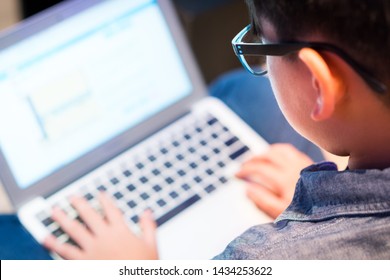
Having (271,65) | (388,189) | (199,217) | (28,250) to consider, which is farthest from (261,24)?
(28,250)

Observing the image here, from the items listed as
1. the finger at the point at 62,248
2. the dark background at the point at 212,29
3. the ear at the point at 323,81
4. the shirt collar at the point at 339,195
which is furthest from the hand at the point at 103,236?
the dark background at the point at 212,29

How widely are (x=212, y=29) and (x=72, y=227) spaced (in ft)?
2.94

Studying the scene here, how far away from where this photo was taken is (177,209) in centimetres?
77

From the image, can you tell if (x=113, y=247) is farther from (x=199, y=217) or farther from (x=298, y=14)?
(x=298, y=14)

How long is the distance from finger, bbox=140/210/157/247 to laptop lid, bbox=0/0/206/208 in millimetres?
125

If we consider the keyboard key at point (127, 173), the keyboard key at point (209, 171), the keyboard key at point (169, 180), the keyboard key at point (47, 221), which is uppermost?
the keyboard key at point (47, 221)

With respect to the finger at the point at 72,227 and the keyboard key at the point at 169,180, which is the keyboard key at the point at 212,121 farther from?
the finger at the point at 72,227

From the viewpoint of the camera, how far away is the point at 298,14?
49 centimetres

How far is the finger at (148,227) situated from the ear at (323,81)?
311 millimetres

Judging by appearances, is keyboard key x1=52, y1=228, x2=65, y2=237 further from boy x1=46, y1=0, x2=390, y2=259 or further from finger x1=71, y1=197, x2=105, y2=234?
boy x1=46, y1=0, x2=390, y2=259

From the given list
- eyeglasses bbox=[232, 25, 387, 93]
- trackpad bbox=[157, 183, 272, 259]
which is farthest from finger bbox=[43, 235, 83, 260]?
eyeglasses bbox=[232, 25, 387, 93]

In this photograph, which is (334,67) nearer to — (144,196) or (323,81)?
(323,81)

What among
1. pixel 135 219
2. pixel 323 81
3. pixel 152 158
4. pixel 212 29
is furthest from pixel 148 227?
pixel 212 29

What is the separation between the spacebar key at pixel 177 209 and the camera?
0.76 meters
